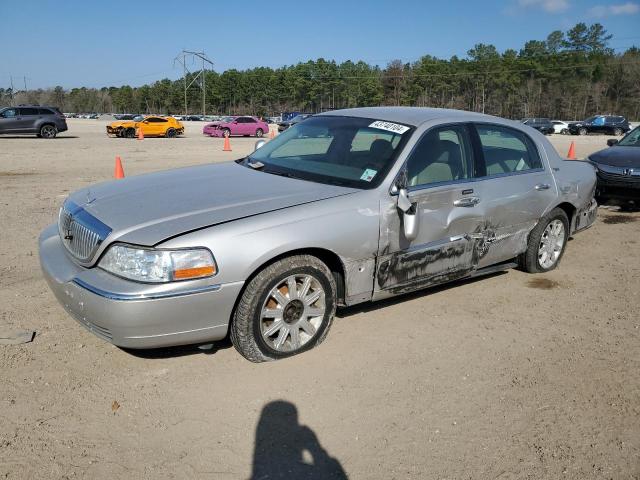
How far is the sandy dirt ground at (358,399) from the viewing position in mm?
2721

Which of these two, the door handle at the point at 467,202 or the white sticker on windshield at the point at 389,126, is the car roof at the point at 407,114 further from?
the door handle at the point at 467,202

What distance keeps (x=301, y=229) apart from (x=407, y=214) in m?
0.90

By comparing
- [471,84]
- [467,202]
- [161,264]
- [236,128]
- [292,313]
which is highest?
[471,84]

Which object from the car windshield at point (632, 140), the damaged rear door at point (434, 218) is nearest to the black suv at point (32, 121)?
the car windshield at point (632, 140)

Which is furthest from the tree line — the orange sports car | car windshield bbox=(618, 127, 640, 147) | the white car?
car windshield bbox=(618, 127, 640, 147)

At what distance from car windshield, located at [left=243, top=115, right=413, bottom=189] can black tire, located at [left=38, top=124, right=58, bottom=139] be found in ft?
85.5

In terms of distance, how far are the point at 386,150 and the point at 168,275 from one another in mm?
1971

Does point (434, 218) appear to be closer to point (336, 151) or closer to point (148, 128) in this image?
point (336, 151)

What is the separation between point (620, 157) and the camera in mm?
9023

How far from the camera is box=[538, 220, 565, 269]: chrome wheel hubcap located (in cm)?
558

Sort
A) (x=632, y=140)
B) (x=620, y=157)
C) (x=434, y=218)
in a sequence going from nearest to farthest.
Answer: (x=434, y=218)
(x=620, y=157)
(x=632, y=140)

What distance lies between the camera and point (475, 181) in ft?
15.1

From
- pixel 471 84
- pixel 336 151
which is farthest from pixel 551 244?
pixel 471 84

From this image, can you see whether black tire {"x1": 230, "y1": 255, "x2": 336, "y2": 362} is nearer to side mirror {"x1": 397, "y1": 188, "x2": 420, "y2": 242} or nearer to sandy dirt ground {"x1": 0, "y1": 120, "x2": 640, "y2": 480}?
sandy dirt ground {"x1": 0, "y1": 120, "x2": 640, "y2": 480}
